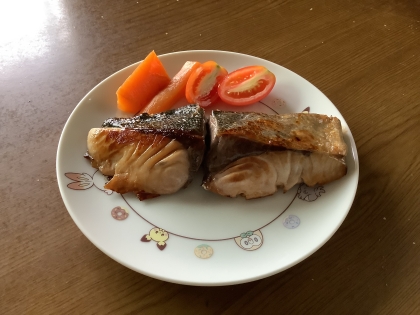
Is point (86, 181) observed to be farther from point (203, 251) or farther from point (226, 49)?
point (226, 49)

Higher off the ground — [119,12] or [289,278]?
[119,12]

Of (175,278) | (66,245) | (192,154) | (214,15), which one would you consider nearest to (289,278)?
(175,278)

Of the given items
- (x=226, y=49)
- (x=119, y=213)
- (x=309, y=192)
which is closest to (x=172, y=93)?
(x=226, y=49)

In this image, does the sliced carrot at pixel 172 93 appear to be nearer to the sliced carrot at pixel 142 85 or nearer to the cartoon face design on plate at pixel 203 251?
the sliced carrot at pixel 142 85

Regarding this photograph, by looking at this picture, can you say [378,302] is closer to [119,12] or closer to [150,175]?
[150,175]

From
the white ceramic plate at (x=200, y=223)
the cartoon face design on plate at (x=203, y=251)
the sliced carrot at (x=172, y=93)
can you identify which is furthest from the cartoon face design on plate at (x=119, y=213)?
the sliced carrot at (x=172, y=93)
